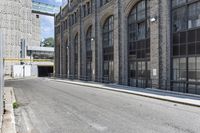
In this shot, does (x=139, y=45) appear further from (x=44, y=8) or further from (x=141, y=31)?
(x=44, y=8)

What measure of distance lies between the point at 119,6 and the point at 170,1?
8.17 m

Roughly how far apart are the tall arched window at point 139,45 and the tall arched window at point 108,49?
4.20 meters

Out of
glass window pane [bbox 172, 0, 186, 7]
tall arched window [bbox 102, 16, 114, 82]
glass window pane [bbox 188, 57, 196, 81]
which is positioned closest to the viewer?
glass window pane [bbox 188, 57, 196, 81]

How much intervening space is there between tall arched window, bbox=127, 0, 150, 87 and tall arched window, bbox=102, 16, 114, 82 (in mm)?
4201

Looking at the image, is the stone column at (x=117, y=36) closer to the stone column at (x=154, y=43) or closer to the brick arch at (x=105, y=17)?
the brick arch at (x=105, y=17)

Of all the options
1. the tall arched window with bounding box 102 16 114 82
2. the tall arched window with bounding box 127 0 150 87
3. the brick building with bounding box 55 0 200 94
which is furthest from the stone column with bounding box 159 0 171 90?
the tall arched window with bounding box 102 16 114 82

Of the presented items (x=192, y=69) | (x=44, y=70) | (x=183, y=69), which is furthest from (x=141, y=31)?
(x=44, y=70)

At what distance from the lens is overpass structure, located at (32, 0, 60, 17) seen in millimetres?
67625

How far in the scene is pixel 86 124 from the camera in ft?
27.7

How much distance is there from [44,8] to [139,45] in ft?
167

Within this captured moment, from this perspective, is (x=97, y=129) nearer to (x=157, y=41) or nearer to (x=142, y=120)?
(x=142, y=120)

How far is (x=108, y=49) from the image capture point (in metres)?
→ 30.3

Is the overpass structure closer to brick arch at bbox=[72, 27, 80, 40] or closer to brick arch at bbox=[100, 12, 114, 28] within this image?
brick arch at bbox=[72, 27, 80, 40]

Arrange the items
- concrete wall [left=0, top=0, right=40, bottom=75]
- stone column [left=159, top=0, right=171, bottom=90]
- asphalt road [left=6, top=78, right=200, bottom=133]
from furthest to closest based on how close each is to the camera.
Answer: concrete wall [left=0, top=0, right=40, bottom=75], stone column [left=159, top=0, right=171, bottom=90], asphalt road [left=6, top=78, right=200, bottom=133]
